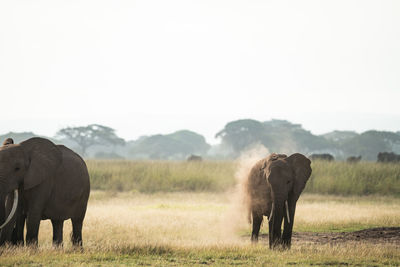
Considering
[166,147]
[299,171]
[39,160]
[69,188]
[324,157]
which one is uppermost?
[39,160]

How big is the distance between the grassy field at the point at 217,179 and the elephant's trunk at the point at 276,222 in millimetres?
18395

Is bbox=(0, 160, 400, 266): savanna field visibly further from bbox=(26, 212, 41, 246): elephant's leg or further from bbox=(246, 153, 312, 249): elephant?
bbox=(246, 153, 312, 249): elephant

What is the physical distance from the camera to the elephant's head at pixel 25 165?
31.6 feet

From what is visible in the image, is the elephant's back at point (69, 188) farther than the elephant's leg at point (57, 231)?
No

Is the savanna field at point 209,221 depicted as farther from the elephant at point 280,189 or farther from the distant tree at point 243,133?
the distant tree at point 243,133

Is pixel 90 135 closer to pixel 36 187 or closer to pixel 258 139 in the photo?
pixel 258 139

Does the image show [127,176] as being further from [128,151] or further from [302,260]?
[128,151]

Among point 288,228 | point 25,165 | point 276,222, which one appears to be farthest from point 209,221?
point 25,165

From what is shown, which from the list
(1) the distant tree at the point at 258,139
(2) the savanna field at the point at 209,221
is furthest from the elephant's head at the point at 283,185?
(1) the distant tree at the point at 258,139

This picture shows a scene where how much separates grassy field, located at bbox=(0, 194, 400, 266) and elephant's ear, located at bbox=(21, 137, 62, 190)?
3.96 ft

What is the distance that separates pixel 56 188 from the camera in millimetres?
10648

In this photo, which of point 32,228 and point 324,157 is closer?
point 32,228

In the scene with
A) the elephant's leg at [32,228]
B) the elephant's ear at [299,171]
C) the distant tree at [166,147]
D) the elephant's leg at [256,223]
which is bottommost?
the distant tree at [166,147]

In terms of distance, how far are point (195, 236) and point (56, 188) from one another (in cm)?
588
